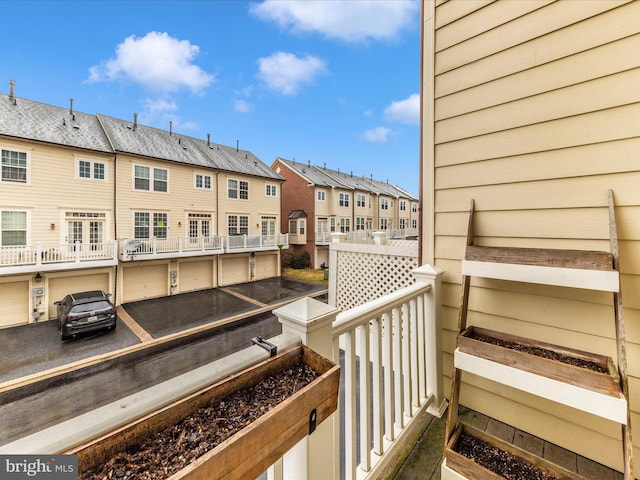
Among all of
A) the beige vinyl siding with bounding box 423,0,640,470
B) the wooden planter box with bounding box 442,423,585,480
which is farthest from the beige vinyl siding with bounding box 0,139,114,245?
the wooden planter box with bounding box 442,423,585,480

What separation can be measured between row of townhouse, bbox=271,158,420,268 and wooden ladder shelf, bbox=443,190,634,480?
14.0m

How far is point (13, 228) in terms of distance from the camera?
323 inches

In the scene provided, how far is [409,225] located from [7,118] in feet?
83.7

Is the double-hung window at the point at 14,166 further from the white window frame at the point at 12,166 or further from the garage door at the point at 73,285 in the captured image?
the garage door at the point at 73,285

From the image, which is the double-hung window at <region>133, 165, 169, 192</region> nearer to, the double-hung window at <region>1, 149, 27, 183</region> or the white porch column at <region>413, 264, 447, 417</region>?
the double-hung window at <region>1, 149, 27, 183</region>

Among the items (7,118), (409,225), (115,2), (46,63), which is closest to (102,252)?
(7,118)

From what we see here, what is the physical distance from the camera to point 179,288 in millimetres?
11766

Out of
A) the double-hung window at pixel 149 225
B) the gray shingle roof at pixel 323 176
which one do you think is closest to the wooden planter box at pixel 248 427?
the double-hung window at pixel 149 225

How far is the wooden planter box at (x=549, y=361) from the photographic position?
1.28 metres

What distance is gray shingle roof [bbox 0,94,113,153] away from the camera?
8.57m

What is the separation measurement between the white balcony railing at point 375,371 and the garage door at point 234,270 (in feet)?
40.9

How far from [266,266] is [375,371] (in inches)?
544

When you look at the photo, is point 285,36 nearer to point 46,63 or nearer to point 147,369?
point 46,63

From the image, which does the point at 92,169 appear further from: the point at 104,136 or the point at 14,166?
the point at 14,166
